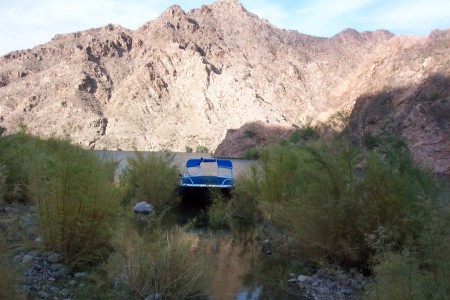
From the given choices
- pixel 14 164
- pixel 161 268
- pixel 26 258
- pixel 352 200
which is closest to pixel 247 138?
pixel 14 164

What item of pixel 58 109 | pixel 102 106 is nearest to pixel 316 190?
pixel 58 109

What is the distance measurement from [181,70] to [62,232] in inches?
5021

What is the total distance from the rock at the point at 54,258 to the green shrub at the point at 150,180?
935 centimetres

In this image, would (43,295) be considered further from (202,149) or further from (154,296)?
(202,149)

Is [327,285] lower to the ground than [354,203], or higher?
lower

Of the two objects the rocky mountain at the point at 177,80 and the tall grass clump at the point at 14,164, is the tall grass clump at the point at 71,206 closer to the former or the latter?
the tall grass clump at the point at 14,164

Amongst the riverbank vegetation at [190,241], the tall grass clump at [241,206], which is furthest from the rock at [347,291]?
the tall grass clump at [241,206]

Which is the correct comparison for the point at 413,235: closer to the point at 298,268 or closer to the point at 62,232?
the point at 298,268

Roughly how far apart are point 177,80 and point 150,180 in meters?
115

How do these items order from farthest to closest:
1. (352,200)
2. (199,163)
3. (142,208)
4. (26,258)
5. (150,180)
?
(199,163)
(150,180)
(142,208)
(352,200)
(26,258)

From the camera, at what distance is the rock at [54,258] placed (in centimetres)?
839

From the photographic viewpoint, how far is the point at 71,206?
8.51 metres

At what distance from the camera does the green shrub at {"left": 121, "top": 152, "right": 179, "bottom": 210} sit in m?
18.3

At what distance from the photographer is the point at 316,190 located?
9.54 meters
